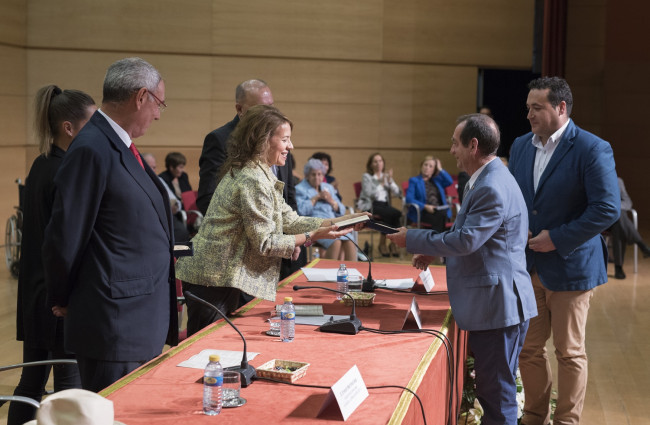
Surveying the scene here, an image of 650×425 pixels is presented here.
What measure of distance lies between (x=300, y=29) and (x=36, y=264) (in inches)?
331

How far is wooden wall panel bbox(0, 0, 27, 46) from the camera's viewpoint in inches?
371

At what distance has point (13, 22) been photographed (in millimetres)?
9609

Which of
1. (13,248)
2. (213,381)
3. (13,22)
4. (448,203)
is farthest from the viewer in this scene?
(13,22)

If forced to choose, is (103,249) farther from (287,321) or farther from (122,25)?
(122,25)

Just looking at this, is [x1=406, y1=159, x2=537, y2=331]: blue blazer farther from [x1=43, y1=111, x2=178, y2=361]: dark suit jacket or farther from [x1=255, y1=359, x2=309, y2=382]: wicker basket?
[x1=43, y1=111, x2=178, y2=361]: dark suit jacket

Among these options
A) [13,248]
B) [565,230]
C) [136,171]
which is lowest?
[13,248]

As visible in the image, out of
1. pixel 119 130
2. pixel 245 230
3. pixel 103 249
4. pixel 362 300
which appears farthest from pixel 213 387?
pixel 362 300

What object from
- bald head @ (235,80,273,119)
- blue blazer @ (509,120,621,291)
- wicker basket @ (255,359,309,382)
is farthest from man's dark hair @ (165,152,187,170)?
wicker basket @ (255,359,309,382)

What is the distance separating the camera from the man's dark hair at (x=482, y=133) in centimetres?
277

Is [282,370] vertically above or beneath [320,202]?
beneath

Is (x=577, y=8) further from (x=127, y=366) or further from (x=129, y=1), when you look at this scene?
(x=127, y=366)

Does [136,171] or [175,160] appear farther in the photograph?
[175,160]


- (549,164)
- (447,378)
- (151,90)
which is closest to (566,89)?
(549,164)

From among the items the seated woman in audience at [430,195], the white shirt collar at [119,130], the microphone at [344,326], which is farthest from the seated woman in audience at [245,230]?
the seated woman in audience at [430,195]
